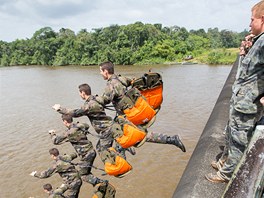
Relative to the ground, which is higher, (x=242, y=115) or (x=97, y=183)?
(x=242, y=115)

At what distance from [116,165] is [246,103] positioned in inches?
93.8

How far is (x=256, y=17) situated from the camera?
2.46 metres

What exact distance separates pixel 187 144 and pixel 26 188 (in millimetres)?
5519

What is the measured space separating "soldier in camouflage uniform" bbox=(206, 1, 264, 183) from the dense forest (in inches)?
1596

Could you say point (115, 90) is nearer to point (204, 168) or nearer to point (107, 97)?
point (107, 97)

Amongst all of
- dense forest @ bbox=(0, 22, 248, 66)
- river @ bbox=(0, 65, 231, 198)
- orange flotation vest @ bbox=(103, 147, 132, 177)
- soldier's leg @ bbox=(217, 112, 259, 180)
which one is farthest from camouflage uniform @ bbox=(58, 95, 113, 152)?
dense forest @ bbox=(0, 22, 248, 66)

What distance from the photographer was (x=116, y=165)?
422cm

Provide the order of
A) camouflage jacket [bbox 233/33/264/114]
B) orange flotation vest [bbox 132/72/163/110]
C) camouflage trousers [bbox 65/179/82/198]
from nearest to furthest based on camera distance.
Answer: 1. camouflage jacket [bbox 233/33/264/114]
2. orange flotation vest [bbox 132/72/163/110]
3. camouflage trousers [bbox 65/179/82/198]

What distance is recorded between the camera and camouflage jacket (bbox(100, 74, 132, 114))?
13.8ft

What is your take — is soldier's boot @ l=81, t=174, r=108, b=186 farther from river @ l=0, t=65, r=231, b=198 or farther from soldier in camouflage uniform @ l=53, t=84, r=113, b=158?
river @ l=0, t=65, r=231, b=198

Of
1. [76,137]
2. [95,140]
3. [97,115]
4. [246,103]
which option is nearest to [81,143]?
[76,137]

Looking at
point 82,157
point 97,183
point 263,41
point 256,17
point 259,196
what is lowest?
point 97,183

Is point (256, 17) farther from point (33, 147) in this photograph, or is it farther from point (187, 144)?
point (33, 147)

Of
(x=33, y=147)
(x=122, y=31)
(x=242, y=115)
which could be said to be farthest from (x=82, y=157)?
(x=122, y=31)
